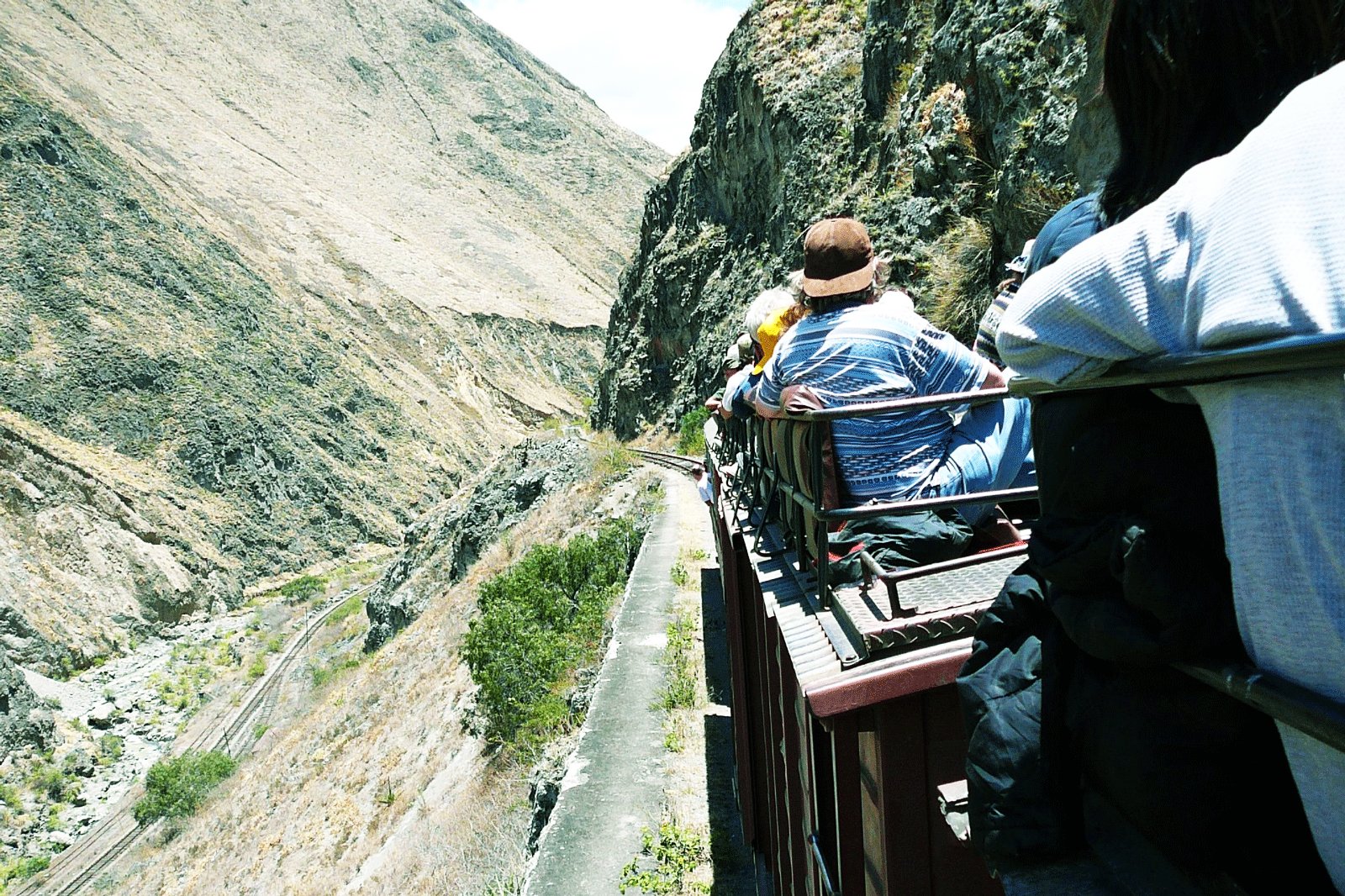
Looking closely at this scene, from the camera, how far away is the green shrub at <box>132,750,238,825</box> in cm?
2908

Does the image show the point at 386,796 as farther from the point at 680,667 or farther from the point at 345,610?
the point at 345,610

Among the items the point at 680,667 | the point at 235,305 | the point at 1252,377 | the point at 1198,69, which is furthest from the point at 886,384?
the point at 235,305

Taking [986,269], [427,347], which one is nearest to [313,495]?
[427,347]

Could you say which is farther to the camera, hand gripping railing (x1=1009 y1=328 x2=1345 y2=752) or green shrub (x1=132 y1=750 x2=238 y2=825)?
green shrub (x1=132 y1=750 x2=238 y2=825)

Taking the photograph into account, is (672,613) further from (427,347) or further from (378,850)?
(427,347)

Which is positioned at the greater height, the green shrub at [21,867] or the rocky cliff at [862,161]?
the rocky cliff at [862,161]

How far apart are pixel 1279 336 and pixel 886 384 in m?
2.16

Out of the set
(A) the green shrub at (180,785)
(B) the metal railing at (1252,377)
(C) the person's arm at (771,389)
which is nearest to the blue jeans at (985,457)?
(C) the person's arm at (771,389)

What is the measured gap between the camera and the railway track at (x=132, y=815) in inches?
1054

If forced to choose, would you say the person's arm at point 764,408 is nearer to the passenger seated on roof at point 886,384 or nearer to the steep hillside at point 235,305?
the passenger seated on roof at point 886,384

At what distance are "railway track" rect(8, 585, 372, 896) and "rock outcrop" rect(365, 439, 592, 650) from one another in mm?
6844

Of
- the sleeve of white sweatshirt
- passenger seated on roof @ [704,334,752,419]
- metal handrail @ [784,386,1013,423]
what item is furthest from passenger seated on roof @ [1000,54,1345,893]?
passenger seated on roof @ [704,334,752,419]

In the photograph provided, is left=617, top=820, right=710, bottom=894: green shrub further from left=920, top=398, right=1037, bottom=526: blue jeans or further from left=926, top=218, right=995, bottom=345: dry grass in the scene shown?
left=926, top=218, right=995, bottom=345: dry grass

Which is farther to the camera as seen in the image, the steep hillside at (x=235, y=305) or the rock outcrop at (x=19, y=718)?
the steep hillside at (x=235, y=305)
